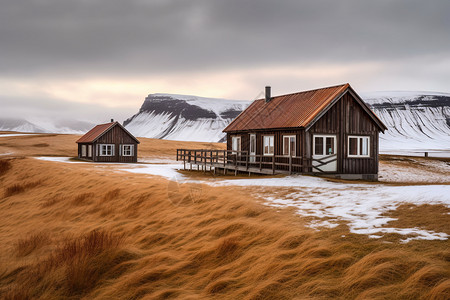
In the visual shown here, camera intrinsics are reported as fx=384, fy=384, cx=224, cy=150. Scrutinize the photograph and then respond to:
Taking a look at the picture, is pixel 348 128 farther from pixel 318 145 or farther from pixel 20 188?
pixel 20 188

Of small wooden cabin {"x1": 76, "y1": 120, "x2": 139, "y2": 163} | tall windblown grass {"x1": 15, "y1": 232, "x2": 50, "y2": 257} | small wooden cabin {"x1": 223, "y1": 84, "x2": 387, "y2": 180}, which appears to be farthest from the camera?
small wooden cabin {"x1": 76, "y1": 120, "x2": 139, "y2": 163}

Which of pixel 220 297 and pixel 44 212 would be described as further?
pixel 44 212

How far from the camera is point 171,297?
702 centimetres

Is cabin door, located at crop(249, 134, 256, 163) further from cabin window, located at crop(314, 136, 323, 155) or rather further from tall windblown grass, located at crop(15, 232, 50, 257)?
tall windblown grass, located at crop(15, 232, 50, 257)

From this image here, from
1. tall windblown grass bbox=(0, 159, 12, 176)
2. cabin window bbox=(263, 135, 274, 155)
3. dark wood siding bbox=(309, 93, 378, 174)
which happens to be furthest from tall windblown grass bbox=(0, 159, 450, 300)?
tall windblown grass bbox=(0, 159, 12, 176)

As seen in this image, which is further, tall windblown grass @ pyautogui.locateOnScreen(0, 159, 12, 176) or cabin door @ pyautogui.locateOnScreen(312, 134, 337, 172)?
tall windblown grass @ pyautogui.locateOnScreen(0, 159, 12, 176)

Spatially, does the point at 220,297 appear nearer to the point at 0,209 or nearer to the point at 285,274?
the point at 285,274

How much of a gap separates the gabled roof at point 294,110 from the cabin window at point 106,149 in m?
23.0

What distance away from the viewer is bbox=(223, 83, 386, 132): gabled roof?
961 inches

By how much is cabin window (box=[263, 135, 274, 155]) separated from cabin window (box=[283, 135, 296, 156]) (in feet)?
4.65

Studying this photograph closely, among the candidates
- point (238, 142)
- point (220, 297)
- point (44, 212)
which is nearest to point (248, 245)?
point (220, 297)

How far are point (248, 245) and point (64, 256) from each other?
464 centimetres

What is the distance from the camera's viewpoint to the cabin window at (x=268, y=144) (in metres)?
27.2

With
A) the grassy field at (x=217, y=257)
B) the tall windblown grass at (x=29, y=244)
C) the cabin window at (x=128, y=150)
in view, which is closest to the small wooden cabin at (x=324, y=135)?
the grassy field at (x=217, y=257)
